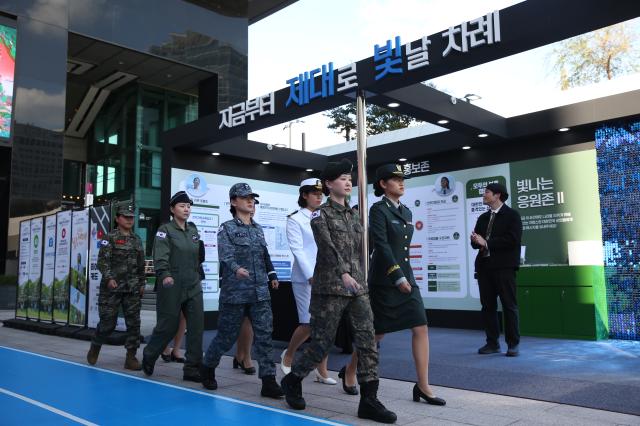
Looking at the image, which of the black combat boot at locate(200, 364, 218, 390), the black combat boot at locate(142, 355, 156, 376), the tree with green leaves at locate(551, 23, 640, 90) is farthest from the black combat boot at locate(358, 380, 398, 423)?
the tree with green leaves at locate(551, 23, 640, 90)

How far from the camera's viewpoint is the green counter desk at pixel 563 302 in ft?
24.5

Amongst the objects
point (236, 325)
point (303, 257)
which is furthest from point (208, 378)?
point (303, 257)

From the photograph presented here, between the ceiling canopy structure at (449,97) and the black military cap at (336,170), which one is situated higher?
the ceiling canopy structure at (449,97)

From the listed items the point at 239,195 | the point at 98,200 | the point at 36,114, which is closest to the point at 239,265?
the point at 239,195

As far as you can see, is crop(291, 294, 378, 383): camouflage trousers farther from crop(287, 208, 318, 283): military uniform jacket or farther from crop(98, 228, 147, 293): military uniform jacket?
crop(98, 228, 147, 293): military uniform jacket

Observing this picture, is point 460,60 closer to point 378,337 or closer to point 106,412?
point 378,337

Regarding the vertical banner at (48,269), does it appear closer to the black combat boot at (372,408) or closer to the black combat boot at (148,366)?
the black combat boot at (148,366)

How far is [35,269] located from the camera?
1087 cm

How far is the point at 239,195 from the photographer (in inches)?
190

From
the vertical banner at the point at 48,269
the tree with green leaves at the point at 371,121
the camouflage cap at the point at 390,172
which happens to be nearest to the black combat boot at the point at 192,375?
the camouflage cap at the point at 390,172

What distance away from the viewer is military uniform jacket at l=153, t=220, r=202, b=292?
506 cm

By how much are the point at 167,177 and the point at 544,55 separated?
16.7 m

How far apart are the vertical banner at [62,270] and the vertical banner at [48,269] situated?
0.23 meters

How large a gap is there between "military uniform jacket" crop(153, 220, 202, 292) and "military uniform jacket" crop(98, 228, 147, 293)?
1.34 m
